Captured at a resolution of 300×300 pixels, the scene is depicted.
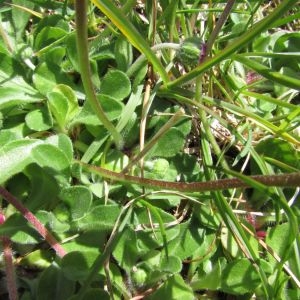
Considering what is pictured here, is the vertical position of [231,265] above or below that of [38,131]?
below

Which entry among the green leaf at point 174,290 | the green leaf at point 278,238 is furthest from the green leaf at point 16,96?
the green leaf at point 278,238

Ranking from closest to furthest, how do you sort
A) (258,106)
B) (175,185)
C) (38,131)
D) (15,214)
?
1. (175,185)
2. (15,214)
3. (38,131)
4. (258,106)

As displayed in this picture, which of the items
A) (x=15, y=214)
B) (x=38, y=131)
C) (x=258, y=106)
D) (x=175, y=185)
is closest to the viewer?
(x=175, y=185)

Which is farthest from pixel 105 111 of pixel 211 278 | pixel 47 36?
pixel 211 278

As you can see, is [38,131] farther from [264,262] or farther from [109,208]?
[264,262]

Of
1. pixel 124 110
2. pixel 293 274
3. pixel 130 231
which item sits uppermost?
pixel 124 110

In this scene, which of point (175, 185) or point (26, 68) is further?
point (26, 68)

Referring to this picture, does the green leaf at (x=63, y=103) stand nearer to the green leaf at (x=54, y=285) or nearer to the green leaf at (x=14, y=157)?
the green leaf at (x=14, y=157)

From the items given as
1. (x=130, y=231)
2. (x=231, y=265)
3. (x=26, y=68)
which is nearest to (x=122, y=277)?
(x=130, y=231)
